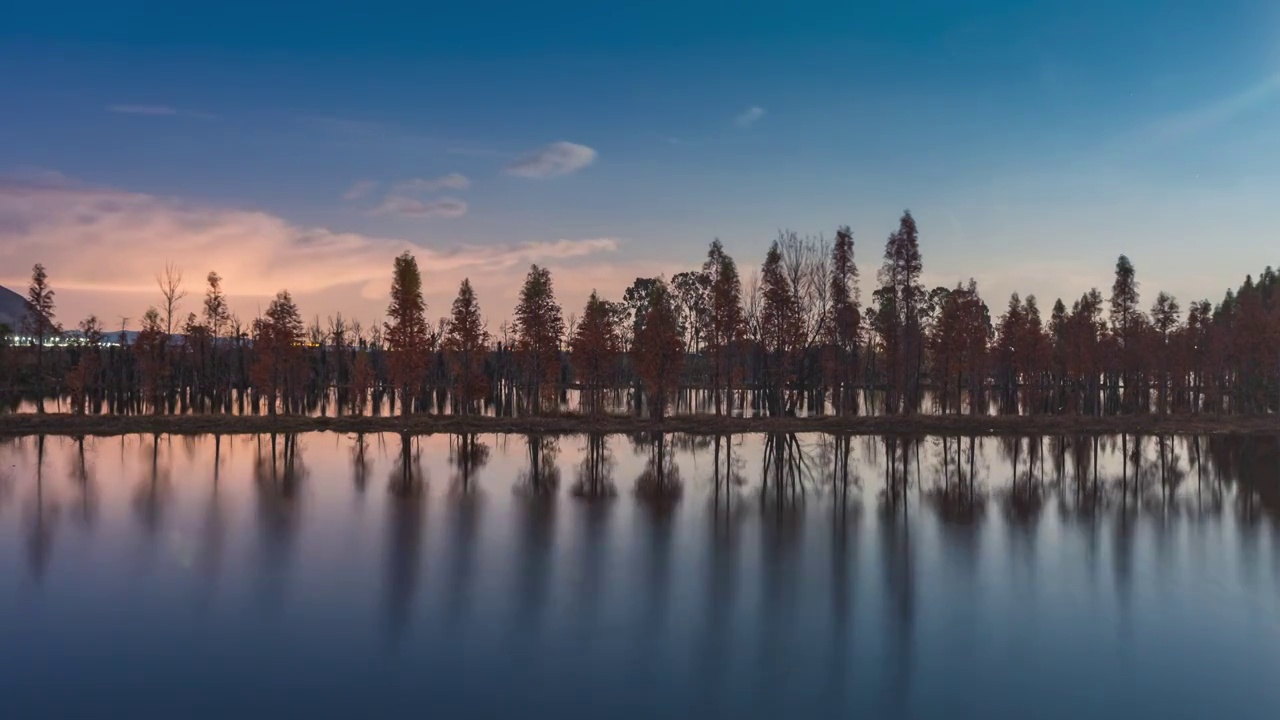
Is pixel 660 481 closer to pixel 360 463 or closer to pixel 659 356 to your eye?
pixel 360 463

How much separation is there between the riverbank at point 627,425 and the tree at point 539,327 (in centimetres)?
825

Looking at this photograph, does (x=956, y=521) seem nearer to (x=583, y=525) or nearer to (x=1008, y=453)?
(x=583, y=525)

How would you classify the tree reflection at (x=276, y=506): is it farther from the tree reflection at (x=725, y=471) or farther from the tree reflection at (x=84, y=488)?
the tree reflection at (x=725, y=471)

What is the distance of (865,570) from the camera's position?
505 inches

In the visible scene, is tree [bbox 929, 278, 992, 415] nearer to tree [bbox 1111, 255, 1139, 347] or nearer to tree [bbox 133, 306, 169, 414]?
tree [bbox 1111, 255, 1139, 347]

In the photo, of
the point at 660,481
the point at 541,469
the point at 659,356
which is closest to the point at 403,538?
the point at 660,481

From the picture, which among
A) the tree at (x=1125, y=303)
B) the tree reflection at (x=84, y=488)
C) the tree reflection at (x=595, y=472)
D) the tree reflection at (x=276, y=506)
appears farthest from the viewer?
the tree at (x=1125, y=303)

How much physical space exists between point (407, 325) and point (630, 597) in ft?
129

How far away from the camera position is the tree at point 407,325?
46.9 metres

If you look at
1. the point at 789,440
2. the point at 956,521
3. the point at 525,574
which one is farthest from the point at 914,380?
the point at 525,574

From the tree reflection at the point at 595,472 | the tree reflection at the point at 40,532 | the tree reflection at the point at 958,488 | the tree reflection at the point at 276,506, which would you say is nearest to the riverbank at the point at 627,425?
the tree reflection at the point at 595,472

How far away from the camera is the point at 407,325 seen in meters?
47.4

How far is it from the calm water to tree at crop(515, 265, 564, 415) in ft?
85.9

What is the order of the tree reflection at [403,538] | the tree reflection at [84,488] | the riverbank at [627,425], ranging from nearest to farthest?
1. the tree reflection at [403,538]
2. the tree reflection at [84,488]
3. the riverbank at [627,425]
